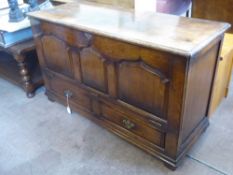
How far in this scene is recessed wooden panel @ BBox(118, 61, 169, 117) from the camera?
123 cm

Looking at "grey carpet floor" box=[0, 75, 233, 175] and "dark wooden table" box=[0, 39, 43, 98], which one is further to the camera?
"dark wooden table" box=[0, 39, 43, 98]

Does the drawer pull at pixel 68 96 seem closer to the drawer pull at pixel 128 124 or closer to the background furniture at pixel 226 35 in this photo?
the drawer pull at pixel 128 124

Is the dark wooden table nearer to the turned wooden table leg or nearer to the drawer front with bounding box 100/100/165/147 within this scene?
the turned wooden table leg

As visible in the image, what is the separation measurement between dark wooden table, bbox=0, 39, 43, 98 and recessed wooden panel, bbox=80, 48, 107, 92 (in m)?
0.65

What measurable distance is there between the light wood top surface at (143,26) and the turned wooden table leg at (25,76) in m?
0.45

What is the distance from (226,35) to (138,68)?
0.96 metres

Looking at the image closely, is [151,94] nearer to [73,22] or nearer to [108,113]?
[108,113]

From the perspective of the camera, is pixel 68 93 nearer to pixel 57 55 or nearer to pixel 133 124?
pixel 57 55

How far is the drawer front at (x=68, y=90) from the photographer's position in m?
1.75

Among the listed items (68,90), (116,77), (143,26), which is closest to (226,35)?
(143,26)

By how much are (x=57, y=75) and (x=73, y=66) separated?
244 millimetres

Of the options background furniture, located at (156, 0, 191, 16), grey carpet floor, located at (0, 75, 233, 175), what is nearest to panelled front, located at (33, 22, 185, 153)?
grey carpet floor, located at (0, 75, 233, 175)

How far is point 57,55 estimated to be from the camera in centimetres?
174

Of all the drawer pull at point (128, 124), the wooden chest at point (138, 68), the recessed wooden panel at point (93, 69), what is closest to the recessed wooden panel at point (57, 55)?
the wooden chest at point (138, 68)
